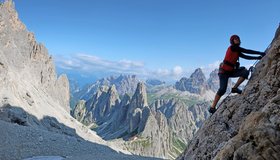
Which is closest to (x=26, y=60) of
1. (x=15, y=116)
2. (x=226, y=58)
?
(x=15, y=116)

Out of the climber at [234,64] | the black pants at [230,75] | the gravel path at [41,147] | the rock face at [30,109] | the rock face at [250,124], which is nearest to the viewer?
the rock face at [250,124]

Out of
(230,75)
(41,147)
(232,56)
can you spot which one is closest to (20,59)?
(41,147)

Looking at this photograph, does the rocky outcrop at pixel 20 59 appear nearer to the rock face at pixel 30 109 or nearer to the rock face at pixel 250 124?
the rock face at pixel 30 109

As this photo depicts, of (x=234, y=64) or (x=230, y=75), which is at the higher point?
(x=234, y=64)

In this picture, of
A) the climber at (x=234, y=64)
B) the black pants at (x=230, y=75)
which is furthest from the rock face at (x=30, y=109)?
the climber at (x=234, y=64)

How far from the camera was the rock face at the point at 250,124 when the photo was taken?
9.36m

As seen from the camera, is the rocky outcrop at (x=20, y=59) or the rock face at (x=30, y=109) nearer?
the rock face at (x=30, y=109)

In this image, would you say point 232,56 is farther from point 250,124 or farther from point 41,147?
point 41,147

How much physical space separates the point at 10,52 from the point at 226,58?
11585 cm

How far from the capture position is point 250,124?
1041cm

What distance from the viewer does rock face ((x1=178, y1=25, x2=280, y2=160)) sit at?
9.36 meters

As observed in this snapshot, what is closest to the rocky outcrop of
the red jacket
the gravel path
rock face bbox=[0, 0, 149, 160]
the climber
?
rock face bbox=[0, 0, 149, 160]

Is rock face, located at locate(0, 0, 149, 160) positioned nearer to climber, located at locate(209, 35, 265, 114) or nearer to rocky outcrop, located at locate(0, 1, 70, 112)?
rocky outcrop, located at locate(0, 1, 70, 112)

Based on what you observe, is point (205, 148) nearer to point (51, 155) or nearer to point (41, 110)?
point (51, 155)
